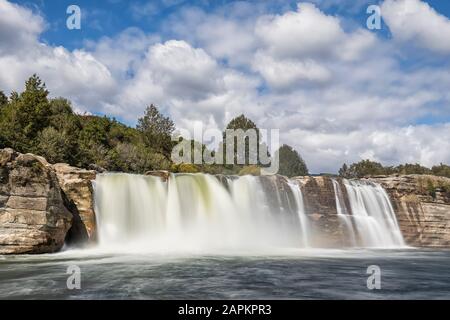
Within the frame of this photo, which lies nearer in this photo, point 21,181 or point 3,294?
point 3,294

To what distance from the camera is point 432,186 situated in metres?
42.2

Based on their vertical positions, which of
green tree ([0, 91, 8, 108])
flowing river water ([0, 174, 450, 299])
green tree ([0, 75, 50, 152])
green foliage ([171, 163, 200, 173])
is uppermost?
green tree ([0, 91, 8, 108])

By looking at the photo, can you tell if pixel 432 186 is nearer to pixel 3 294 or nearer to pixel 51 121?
pixel 51 121

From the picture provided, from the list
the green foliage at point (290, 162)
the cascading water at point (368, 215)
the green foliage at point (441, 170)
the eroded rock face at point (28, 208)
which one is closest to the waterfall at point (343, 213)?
the cascading water at point (368, 215)

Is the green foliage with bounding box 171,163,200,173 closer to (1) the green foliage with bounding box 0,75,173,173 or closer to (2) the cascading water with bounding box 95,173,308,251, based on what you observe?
Result: (1) the green foliage with bounding box 0,75,173,173

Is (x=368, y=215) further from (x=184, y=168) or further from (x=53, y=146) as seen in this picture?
(x=53, y=146)

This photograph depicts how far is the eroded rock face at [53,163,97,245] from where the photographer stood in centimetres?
2312

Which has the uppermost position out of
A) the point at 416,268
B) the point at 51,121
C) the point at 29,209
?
the point at 51,121

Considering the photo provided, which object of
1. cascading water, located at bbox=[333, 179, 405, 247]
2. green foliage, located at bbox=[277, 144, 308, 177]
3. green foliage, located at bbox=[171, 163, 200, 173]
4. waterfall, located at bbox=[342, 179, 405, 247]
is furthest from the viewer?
green foliage, located at bbox=[277, 144, 308, 177]

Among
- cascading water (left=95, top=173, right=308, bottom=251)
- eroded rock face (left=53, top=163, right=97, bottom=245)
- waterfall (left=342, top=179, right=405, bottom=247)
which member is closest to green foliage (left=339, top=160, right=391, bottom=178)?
waterfall (left=342, top=179, right=405, bottom=247)

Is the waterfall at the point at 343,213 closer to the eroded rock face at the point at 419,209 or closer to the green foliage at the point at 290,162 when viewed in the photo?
the eroded rock face at the point at 419,209

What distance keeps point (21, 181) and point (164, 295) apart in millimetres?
12639
